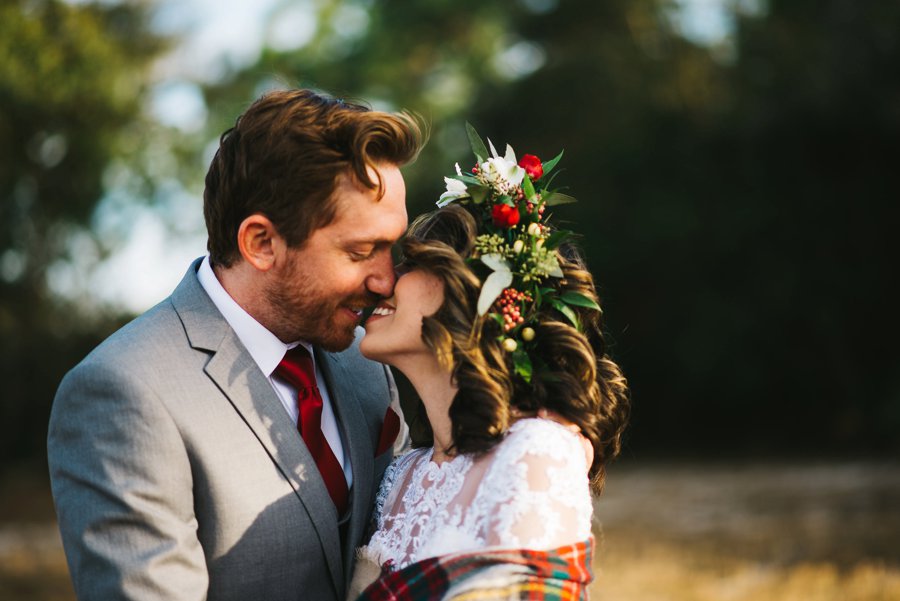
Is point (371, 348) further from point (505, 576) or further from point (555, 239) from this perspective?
point (505, 576)

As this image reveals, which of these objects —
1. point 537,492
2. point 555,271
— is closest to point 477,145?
point 555,271

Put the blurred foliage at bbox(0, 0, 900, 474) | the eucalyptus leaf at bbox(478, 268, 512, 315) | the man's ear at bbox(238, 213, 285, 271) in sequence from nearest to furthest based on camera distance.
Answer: the eucalyptus leaf at bbox(478, 268, 512, 315)
the man's ear at bbox(238, 213, 285, 271)
the blurred foliage at bbox(0, 0, 900, 474)

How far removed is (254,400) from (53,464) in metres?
0.58

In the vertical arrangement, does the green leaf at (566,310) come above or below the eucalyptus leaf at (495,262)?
below

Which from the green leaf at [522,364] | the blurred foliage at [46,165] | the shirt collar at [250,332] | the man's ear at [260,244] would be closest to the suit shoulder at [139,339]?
the shirt collar at [250,332]

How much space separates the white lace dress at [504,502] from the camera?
2.43 meters

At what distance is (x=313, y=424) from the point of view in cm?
300

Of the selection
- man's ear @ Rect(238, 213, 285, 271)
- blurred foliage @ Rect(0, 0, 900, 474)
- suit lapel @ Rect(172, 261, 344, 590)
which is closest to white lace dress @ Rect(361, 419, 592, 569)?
suit lapel @ Rect(172, 261, 344, 590)

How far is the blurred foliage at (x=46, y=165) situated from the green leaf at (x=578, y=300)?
1185 centimetres

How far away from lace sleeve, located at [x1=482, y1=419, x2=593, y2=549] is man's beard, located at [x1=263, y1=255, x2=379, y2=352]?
76cm

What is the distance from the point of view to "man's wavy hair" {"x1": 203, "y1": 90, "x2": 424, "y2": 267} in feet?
9.57

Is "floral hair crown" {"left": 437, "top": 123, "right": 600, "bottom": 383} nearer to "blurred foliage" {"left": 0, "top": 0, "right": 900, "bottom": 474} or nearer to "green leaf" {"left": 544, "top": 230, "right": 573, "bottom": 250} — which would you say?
"green leaf" {"left": 544, "top": 230, "right": 573, "bottom": 250}

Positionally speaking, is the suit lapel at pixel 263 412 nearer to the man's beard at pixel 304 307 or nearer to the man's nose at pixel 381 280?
the man's beard at pixel 304 307

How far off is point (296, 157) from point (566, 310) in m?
0.95
